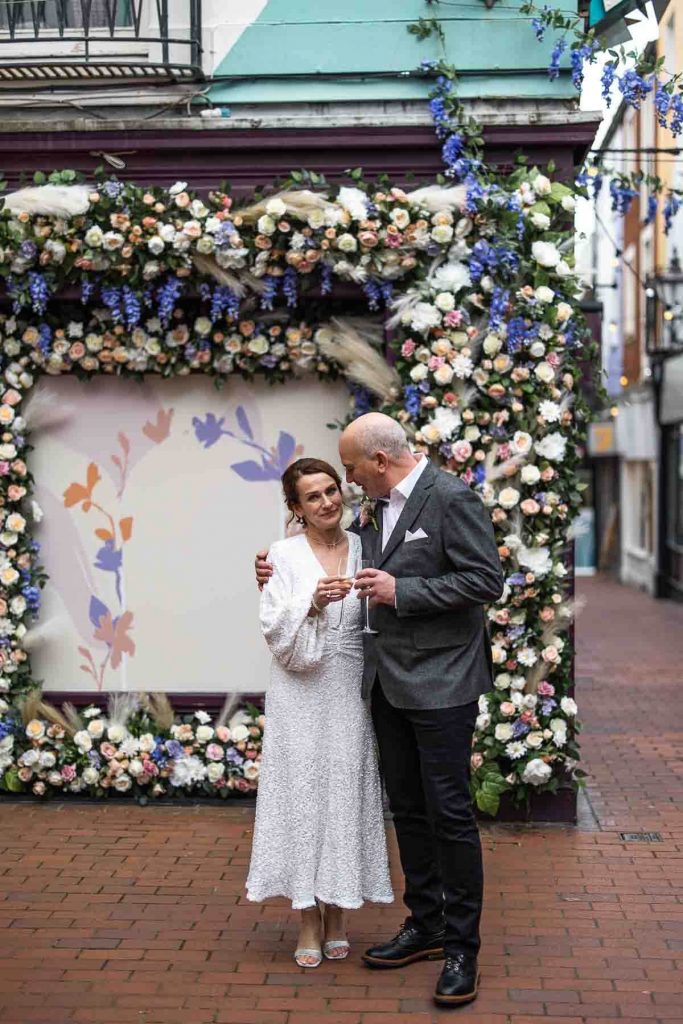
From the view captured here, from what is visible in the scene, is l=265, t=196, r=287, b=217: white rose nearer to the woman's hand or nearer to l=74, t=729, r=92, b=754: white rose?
the woman's hand

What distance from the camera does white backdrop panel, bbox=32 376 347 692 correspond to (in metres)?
7.47

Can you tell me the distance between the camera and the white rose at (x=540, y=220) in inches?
265

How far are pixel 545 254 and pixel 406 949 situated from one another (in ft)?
11.4

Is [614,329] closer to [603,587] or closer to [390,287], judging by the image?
[603,587]

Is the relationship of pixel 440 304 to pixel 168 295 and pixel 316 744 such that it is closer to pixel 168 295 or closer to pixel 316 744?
pixel 168 295

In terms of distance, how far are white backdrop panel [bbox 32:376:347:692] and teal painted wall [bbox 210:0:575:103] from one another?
5.27ft

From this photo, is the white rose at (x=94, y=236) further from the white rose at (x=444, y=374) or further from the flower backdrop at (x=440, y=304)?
the white rose at (x=444, y=374)

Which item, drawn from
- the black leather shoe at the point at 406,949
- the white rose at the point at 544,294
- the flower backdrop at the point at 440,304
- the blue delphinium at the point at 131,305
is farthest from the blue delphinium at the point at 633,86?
the black leather shoe at the point at 406,949

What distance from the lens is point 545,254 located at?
6777mm

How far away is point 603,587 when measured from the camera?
25672mm

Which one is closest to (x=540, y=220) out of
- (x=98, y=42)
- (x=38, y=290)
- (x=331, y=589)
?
(x=38, y=290)

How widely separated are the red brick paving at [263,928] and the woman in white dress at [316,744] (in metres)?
0.38

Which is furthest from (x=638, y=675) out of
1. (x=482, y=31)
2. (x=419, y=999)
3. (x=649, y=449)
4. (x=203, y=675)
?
(x=649, y=449)

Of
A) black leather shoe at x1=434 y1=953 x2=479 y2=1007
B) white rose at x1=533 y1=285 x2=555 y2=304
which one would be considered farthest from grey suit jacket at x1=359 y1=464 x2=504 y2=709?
white rose at x1=533 y1=285 x2=555 y2=304
